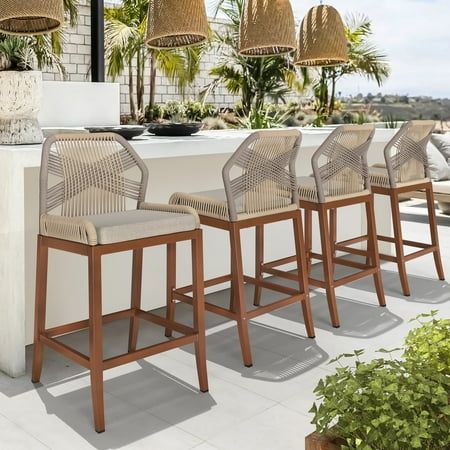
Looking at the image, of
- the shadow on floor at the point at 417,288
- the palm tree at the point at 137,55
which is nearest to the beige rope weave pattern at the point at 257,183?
the shadow on floor at the point at 417,288

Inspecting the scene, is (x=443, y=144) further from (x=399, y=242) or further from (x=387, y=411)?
(x=387, y=411)

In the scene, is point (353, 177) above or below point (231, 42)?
below

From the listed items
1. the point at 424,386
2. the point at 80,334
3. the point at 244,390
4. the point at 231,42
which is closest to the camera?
the point at 424,386

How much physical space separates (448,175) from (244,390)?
500 centimetres

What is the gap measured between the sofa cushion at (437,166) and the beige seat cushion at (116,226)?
4.86 meters

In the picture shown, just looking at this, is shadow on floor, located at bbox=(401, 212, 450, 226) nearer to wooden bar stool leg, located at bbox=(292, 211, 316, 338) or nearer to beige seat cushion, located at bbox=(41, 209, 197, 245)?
wooden bar stool leg, located at bbox=(292, 211, 316, 338)

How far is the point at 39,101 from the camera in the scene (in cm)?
303

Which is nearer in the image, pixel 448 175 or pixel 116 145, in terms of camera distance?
pixel 116 145

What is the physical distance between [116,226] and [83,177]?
435mm

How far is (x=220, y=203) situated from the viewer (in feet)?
9.65

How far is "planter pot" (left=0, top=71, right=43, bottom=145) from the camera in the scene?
112 inches

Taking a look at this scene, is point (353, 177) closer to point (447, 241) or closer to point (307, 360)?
point (307, 360)

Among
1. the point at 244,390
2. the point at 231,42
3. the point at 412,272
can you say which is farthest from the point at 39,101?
the point at 231,42

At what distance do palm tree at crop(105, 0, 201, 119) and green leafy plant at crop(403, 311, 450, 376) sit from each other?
8792mm
